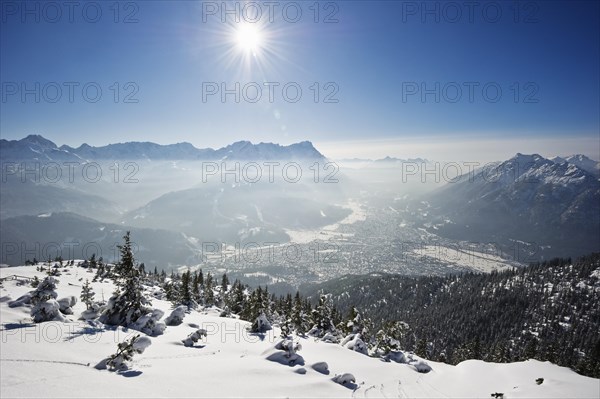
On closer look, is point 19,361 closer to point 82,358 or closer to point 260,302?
point 82,358

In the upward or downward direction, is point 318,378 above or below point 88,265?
above

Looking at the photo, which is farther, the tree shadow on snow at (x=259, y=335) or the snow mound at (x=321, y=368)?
the tree shadow on snow at (x=259, y=335)

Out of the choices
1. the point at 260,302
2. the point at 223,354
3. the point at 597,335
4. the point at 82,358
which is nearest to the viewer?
the point at 82,358

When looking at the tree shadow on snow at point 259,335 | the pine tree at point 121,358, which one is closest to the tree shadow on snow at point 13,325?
the pine tree at point 121,358

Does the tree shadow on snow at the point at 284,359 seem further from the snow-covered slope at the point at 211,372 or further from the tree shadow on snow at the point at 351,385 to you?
the tree shadow on snow at the point at 351,385

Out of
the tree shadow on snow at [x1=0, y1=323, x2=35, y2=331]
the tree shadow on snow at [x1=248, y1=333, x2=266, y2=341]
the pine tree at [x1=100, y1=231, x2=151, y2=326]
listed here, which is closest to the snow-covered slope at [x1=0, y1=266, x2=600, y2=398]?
the tree shadow on snow at [x1=0, y1=323, x2=35, y2=331]

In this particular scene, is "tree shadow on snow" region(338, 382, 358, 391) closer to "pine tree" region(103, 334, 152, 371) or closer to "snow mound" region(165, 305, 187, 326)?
"pine tree" region(103, 334, 152, 371)

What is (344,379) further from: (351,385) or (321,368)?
(321,368)

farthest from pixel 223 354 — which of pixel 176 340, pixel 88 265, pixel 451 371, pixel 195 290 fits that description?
pixel 88 265

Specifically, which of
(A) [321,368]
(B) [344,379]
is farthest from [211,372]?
(B) [344,379]
